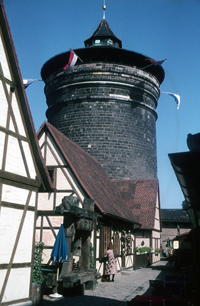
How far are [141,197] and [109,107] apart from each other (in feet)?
22.8

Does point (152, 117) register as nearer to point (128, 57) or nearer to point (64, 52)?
point (128, 57)

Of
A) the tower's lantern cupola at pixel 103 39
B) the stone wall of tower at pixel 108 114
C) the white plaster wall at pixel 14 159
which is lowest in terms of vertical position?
the white plaster wall at pixel 14 159

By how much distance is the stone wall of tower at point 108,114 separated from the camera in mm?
24141

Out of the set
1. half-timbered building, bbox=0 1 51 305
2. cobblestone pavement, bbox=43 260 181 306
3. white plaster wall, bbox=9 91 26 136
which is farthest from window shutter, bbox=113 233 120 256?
white plaster wall, bbox=9 91 26 136

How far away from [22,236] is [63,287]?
112 inches

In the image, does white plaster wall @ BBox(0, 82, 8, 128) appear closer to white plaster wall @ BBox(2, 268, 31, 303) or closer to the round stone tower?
white plaster wall @ BBox(2, 268, 31, 303)

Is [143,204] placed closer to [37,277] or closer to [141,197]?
[141,197]

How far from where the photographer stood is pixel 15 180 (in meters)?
7.52

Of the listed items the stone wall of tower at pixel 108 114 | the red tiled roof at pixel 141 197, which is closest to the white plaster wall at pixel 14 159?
the red tiled roof at pixel 141 197

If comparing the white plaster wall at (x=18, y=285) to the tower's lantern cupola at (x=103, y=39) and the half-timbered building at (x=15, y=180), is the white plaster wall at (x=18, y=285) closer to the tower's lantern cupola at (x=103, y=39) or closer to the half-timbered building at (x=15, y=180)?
the half-timbered building at (x=15, y=180)

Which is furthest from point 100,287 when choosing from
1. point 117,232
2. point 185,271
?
point 117,232

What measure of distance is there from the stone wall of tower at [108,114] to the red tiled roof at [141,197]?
99 cm

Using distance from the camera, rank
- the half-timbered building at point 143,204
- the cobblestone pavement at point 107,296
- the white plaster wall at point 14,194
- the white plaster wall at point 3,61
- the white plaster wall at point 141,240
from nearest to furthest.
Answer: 1. the white plaster wall at point 14,194
2. the white plaster wall at point 3,61
3. the cobblestone pavement at point 107,296
4. the half-timbered building at point 143,204
5. the white plaster wall at point 141,240

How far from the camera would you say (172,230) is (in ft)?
143
